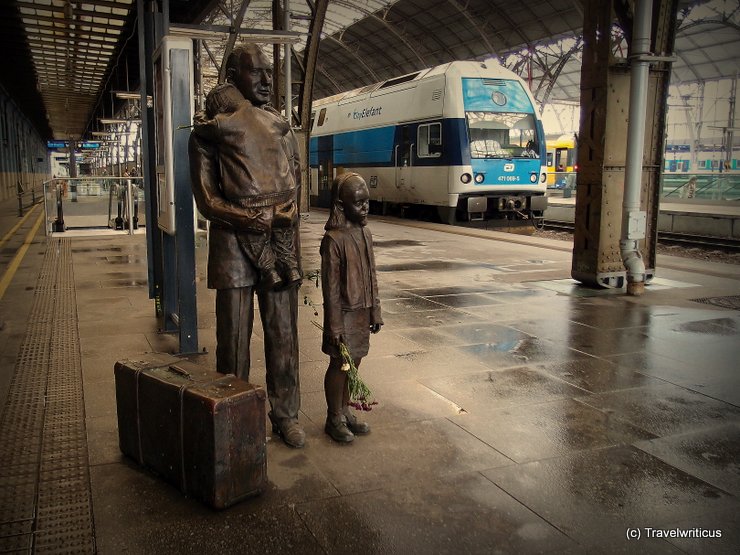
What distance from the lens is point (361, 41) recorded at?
121ft

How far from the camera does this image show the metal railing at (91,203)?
1509 cm

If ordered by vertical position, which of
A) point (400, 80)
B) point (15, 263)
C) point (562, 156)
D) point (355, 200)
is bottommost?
point (15, 263)

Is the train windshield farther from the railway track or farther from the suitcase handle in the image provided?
the suitcase handle

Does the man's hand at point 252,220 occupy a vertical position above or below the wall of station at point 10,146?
below

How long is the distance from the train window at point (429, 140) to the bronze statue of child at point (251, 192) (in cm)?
1290

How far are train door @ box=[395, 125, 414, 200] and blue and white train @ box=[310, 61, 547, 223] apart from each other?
3 centimetres

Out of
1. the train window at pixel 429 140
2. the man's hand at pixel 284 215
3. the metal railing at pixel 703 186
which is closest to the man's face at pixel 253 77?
the man's hand at pixel 284 215

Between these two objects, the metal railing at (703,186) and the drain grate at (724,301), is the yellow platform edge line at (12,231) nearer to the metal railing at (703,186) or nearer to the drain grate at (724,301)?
the drain grate at (724,301)

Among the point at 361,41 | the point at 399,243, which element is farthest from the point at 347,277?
the point at 361,41

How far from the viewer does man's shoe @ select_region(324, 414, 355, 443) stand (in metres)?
3.76

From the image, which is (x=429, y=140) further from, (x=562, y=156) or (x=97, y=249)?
(x=562, y=156)

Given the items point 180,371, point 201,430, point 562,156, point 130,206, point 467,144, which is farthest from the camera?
point 562,156

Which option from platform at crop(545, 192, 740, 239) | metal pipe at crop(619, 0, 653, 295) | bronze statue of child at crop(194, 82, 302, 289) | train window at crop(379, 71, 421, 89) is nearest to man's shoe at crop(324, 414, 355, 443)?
bronze statue of child at crop(194, 82, 302, 289)

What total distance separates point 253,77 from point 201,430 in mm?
1825
